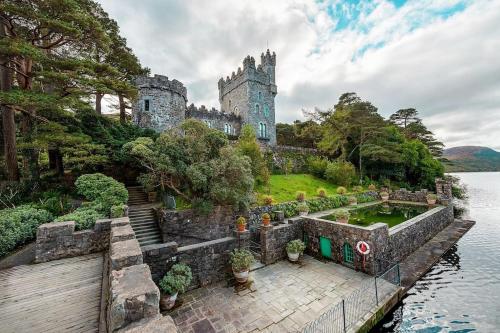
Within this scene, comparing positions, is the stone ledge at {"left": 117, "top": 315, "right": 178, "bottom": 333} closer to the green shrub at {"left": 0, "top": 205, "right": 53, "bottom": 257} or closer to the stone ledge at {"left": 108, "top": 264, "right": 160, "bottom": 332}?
the stone ledge at {"left": 108, "top": 264, "right": 160, "bottom": 332}

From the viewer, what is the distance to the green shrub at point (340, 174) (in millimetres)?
22131

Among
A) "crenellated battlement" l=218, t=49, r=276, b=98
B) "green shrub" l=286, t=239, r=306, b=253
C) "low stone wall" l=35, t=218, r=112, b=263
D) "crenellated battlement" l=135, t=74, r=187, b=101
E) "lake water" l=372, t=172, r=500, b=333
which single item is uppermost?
"crenellated battlement" l=218, t=49, r=276, b=98

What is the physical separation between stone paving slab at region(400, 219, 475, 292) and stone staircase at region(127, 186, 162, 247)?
1056 centimetres

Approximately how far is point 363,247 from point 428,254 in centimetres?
506

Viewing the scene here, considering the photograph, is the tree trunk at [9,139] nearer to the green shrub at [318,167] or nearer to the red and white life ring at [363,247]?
the red and white life ring at [363,247]

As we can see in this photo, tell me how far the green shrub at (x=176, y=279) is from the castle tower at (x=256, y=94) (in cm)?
2432

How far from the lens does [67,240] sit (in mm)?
5602

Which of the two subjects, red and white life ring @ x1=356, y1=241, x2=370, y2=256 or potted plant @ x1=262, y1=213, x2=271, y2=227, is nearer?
red and white life ring @ x1=356, y1=241, x2=370, y2=256

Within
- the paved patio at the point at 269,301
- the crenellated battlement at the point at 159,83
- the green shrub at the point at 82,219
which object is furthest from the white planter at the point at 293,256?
the crenellated battlement at the point at 159,83

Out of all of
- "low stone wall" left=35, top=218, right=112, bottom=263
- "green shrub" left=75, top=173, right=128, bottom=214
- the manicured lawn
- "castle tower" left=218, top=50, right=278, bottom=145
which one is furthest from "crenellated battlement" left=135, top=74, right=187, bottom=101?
"low stone wall" left=35, top=218, right=112, bottom=263

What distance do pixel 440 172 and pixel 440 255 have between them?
25.7m

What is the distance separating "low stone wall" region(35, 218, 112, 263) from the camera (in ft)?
17.4

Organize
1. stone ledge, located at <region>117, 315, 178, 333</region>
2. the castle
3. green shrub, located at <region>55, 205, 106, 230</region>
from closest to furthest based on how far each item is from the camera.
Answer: stone ledge, located at <region>117, 315, 178, 333</region>
green shrub, located at <region>55, 205, 106, 230</region>
the castle

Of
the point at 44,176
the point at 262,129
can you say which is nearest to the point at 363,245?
the point at 44,176
